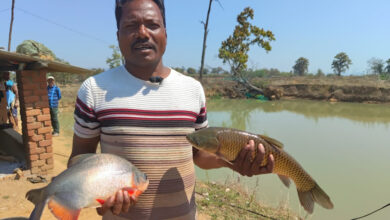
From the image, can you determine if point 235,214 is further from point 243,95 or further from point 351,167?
point 243,95

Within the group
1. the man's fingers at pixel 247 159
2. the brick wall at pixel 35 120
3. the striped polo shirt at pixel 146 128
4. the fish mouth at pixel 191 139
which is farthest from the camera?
the brick wall at pixel 35 120

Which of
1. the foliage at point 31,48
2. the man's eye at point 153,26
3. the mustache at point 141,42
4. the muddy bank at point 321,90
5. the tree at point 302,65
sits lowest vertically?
the muddy bank at point 321,90

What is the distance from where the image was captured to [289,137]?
1091 centimetres

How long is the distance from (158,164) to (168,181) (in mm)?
110

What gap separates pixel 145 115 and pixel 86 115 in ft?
1.00

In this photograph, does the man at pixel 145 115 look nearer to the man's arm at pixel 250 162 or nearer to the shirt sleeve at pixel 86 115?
the shirt sleeve at pixel 86 115

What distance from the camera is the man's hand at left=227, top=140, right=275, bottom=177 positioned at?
153cm

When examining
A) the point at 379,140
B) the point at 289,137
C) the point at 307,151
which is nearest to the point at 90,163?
the point at 307,151

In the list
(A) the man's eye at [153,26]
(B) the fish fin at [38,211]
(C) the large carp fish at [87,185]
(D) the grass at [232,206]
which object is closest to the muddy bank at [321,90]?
(D) the grass at [232,206]

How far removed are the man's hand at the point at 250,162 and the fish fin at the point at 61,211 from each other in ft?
3.06

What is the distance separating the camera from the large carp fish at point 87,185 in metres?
1.12

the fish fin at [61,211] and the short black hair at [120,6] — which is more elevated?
the short black hair at [120,6]

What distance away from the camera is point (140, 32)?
135 cm

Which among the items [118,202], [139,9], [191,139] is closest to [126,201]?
[118,202]
